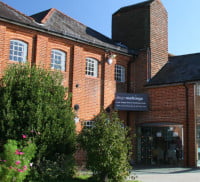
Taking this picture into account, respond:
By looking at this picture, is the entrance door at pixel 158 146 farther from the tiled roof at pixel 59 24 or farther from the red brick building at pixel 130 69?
the tiled roof at pixel 59 24

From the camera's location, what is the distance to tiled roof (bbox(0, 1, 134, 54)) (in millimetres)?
15828

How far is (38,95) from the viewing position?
1141cm

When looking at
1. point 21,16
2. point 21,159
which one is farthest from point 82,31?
point 21,159

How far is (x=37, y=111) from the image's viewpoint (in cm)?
1106

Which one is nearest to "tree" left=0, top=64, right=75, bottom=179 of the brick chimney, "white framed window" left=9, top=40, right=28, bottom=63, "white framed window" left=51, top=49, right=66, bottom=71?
"white framed window" left=9, top=40, right=28, bottom=63

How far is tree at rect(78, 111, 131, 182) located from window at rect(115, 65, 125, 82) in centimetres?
875

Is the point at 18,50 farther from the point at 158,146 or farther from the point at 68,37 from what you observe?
the point at 158,146

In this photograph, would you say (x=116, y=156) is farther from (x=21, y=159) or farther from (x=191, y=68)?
(x=191, y=68)

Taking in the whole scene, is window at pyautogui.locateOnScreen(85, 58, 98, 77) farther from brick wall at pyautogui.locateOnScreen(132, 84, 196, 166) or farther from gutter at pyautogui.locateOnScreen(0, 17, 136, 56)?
brick wall at pyautogui.locateOnScreen(132, 84, 196, 166)

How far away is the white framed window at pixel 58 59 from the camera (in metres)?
16.9

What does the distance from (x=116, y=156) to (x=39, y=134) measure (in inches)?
107

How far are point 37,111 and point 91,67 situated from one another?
7.97m

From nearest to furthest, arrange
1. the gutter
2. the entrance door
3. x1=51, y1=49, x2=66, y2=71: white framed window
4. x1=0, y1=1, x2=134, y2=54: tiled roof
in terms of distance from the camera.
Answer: the gutter
x1=0, y1=1, x2=134, y2=54: tiled roof
x1=51, y1=49, x2=66, y2=71: white framed window
the entrance door

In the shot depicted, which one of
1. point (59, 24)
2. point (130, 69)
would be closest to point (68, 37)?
point (59, 24)
